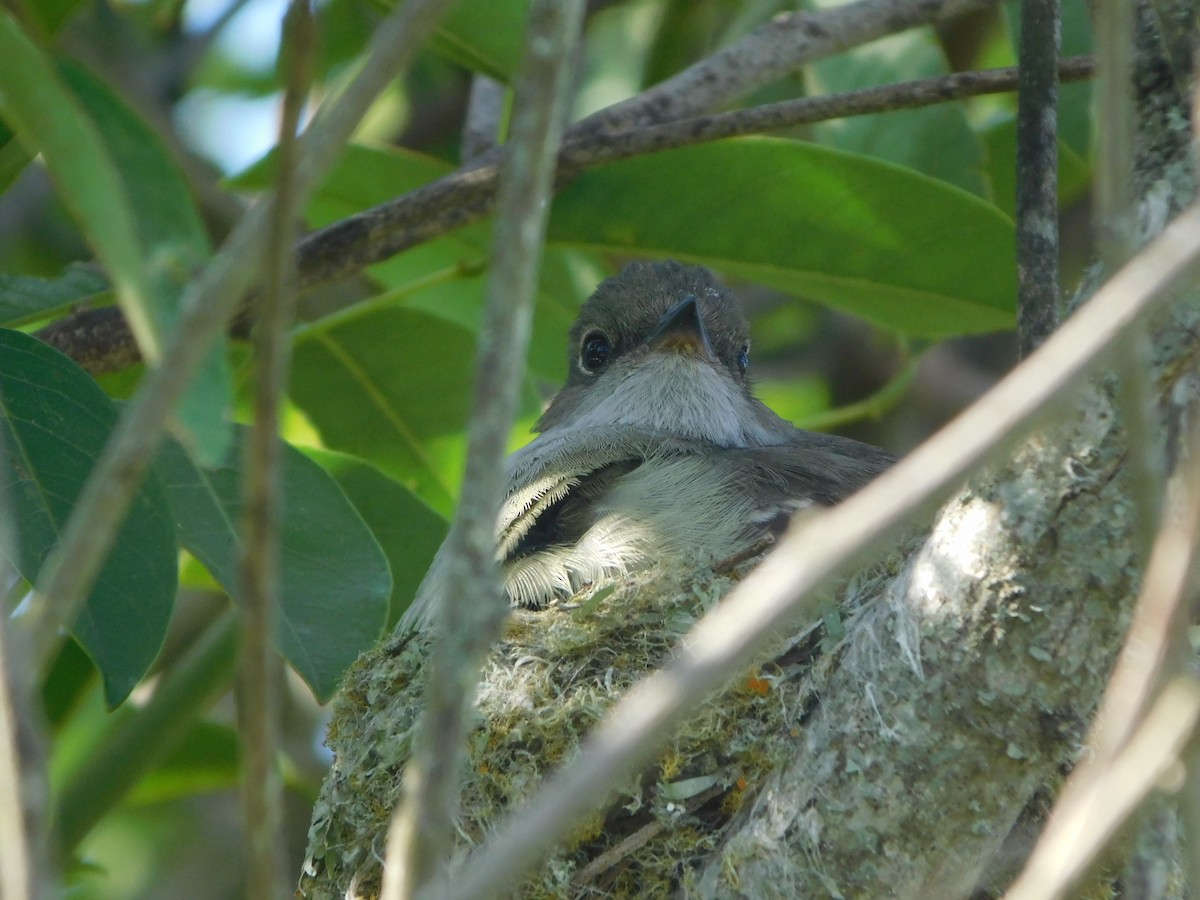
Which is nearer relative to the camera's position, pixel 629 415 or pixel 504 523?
pixel 504 523

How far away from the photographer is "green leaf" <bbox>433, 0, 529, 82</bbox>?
4137mm

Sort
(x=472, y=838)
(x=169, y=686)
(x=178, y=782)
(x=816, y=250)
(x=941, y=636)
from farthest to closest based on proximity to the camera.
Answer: (x=178, y=782) < (x=169, y=686) < (x=816, y=250) < (x=472, y=838) < (x=941, y=636)

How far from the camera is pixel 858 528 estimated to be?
128cm

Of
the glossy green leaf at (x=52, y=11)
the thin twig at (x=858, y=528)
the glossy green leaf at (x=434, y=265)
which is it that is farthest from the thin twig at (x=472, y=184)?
the thin twig at (x=858, y=528)

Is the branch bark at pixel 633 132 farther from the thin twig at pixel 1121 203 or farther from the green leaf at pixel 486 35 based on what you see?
the thin twig at pixel 1121 203

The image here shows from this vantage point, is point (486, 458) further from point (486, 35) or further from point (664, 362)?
point (664, 362)

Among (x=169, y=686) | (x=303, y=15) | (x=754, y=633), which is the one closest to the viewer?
(x=754, y=633)

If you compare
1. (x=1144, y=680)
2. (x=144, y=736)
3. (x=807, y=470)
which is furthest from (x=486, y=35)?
(x=1144, y=680)

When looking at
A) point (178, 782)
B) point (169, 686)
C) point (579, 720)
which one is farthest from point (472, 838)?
point (178, 782)

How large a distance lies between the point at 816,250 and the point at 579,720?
5.28ft

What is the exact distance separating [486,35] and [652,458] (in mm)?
1275

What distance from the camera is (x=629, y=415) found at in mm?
4660

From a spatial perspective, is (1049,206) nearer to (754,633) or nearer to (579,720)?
(579,720)

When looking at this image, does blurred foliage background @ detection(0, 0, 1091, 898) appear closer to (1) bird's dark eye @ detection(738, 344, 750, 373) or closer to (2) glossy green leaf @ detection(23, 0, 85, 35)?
(2) glossy green leaf @ detection(23, 0, 85, 35)
